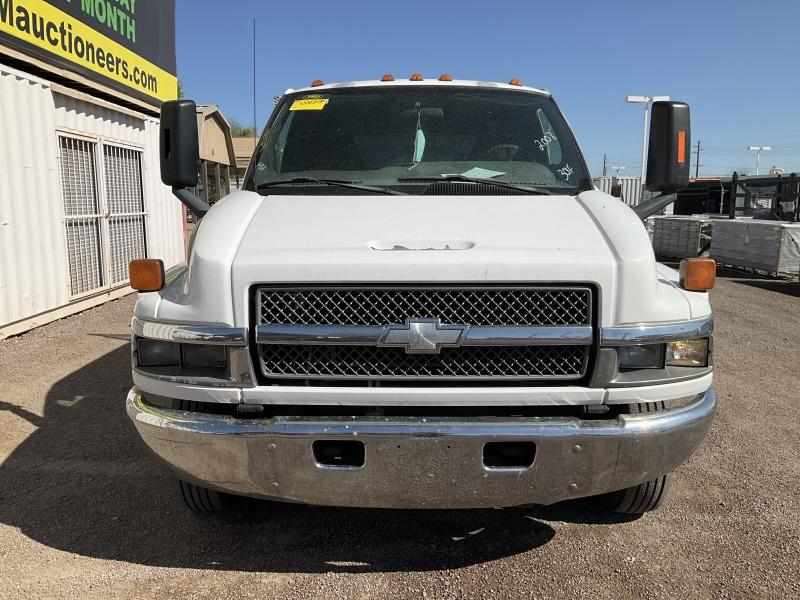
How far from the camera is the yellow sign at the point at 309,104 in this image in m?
3.92

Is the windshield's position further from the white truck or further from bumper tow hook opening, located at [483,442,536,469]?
bumper tow hook opening, located at [483,442,536,469]

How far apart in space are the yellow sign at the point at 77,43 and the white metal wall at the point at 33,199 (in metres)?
0.50

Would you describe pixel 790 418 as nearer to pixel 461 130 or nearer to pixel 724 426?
pixel 724 426

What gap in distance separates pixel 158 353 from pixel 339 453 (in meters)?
0.85

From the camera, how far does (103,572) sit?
112 inches

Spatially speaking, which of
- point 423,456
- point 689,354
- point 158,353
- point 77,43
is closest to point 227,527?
point 158,353

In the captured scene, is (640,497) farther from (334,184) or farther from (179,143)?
(179,143)

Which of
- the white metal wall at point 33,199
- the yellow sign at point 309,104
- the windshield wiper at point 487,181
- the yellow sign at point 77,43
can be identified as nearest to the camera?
the windshield wiper at point 487,181

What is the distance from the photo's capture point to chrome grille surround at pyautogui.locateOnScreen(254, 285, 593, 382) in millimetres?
2443

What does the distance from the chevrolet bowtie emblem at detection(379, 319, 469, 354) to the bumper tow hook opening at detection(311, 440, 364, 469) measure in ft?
1.35

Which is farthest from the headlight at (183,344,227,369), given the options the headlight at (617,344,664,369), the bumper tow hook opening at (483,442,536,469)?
the headlight at (617,344,664,369)

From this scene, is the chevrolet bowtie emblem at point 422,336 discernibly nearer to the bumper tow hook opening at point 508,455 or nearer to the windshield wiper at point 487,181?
the bumper tow hook opening at point 508,455

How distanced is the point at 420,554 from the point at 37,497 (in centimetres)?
215

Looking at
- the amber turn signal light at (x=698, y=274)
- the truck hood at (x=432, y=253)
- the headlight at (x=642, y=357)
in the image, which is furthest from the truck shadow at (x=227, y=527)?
the amber turn signal light at (x=698, y=274)
